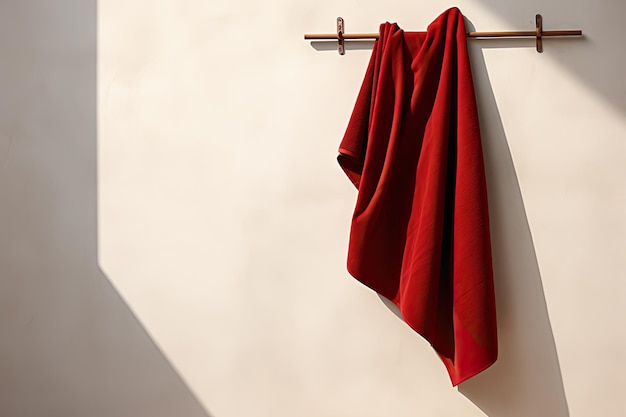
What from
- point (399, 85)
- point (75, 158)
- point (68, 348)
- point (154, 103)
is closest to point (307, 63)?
point (399, 85)

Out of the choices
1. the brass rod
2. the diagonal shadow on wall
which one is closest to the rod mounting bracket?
the brass rod

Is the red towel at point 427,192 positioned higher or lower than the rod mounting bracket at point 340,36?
lower

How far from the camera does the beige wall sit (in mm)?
1631

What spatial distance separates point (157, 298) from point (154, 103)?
521 millimetres

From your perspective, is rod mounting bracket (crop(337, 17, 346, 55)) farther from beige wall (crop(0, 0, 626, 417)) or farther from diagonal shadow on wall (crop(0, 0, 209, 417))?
diagonal shadow on wall (crop(0, 0, 209, 417))

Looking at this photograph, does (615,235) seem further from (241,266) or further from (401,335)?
(241,266)

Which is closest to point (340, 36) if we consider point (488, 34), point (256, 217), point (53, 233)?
point (488, 34)

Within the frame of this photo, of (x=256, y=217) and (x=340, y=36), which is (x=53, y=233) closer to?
(x=256, y=217)

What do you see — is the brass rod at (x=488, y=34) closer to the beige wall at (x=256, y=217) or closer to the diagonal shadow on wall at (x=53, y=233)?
the beige wall at (x=256, y=217)

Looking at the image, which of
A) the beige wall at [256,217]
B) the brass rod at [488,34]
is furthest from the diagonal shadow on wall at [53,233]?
the brass rod at [488,34]

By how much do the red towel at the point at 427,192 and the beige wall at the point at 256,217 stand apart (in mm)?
82

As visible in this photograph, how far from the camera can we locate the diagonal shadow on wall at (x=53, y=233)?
173 cm

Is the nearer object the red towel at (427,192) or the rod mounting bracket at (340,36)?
the red towel at (427,192)

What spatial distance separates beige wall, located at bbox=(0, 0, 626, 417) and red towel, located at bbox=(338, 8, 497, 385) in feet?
0.27
